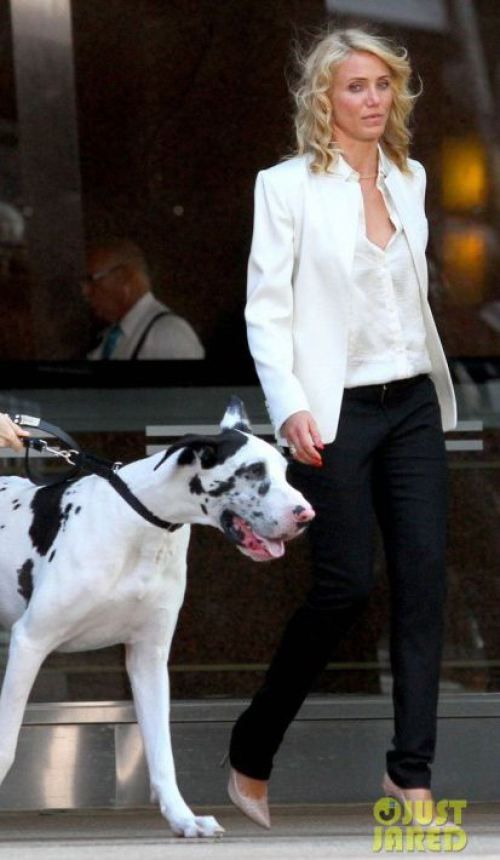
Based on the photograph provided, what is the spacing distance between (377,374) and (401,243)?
0.36 meters

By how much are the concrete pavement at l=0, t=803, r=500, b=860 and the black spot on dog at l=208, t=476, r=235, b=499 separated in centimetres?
91

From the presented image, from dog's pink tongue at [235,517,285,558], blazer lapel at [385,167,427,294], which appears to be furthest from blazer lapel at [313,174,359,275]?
dog's pink tongue at [235,517,285,558]

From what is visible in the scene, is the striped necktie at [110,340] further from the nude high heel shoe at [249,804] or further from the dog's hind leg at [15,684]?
the dog's hind leg at [15,684]

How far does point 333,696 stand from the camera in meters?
6.81

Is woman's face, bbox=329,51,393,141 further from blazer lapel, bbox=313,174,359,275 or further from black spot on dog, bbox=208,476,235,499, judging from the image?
black spot on dog, bbox=208,476,235,499

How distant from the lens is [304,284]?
5.07m

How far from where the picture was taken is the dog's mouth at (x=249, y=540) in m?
4.61

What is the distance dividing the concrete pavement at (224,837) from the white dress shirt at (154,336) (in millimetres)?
2005

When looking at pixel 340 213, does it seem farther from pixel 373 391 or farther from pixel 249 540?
pixel 249 540

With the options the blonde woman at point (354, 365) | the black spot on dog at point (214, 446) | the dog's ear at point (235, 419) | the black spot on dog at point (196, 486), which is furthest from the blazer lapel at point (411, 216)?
the black spot on dog at point (196, 486)

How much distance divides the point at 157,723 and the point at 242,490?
775 millimetres

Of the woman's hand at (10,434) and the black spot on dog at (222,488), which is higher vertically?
the woman's hand at (10,434)

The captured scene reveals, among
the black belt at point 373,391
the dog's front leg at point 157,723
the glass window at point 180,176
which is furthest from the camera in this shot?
the glass window at point 180,176

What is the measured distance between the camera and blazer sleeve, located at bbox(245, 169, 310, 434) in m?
5.00
